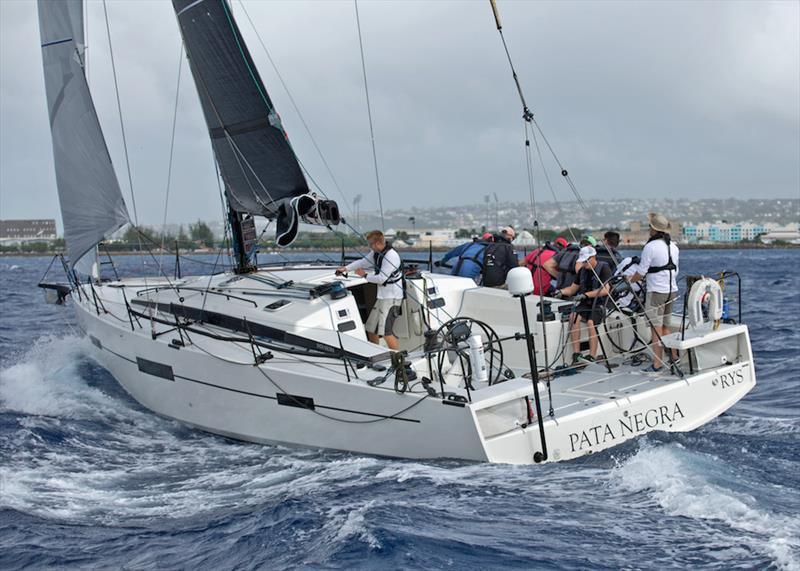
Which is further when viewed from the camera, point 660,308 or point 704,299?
point 660,308

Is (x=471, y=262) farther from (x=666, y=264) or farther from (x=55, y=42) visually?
(x=55, y=42)

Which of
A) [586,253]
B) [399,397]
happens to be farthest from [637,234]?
[399,397]

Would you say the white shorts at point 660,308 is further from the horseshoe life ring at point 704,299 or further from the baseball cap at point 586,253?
the baseball cap at point 586,253

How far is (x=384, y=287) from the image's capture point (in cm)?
794

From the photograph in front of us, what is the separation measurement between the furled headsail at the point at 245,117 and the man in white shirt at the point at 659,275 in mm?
3306

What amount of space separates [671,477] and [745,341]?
2.26 m

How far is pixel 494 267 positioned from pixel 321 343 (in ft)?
8.90

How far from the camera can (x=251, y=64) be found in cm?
875

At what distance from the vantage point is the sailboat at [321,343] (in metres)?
6.23

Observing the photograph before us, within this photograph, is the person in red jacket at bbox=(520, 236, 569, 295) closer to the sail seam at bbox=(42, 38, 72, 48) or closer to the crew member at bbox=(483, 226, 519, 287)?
the crew member at bbox=(483, 226, 519, 287)

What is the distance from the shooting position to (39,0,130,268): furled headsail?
10016 millimetres

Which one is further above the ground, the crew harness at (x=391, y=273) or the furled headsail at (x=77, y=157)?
the furled headsail at (x=77, y=157)

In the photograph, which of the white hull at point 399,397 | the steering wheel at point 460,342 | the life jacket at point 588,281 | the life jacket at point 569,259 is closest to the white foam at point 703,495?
the white hull at point 399,397

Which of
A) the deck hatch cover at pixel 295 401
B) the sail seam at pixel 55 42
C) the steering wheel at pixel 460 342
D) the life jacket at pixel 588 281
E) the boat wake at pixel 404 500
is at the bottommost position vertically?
the boat wake at pixel 404 500
